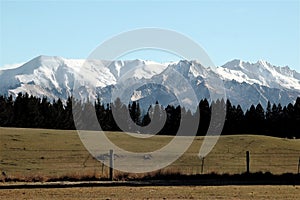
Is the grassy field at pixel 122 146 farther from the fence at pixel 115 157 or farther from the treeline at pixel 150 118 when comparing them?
the treeline at pixel 150 118

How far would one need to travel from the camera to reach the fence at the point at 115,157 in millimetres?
45969

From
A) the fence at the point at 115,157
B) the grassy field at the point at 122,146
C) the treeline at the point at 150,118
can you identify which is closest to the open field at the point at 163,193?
the grassy field at the point at 122,146

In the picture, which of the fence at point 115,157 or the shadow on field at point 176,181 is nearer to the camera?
the shadow on field at point 176,181

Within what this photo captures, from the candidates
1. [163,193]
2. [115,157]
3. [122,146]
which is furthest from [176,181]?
[122,146]

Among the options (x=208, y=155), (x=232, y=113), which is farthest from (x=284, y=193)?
(x=232, y=113)

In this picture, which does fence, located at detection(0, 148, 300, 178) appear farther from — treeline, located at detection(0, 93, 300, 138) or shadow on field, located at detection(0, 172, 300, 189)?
treeline, located at detection(0, 93, 300, 138)

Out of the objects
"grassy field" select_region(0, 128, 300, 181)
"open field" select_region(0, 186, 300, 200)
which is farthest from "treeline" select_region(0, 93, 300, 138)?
"open field" select_region(0, 186, 300, 200)

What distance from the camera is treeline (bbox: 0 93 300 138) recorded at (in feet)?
384

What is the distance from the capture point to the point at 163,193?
27.4 metres

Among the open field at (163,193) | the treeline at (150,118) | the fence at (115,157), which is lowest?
the open field at (163,193)

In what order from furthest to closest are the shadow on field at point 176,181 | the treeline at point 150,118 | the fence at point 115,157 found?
the treeline at point 150,118 < the fence at point 115,157 < the shadow on field at point 176,181

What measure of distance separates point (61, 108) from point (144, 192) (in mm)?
99263

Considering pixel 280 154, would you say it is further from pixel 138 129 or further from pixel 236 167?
pixel 138 129

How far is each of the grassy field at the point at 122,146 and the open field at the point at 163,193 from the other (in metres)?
6.39
